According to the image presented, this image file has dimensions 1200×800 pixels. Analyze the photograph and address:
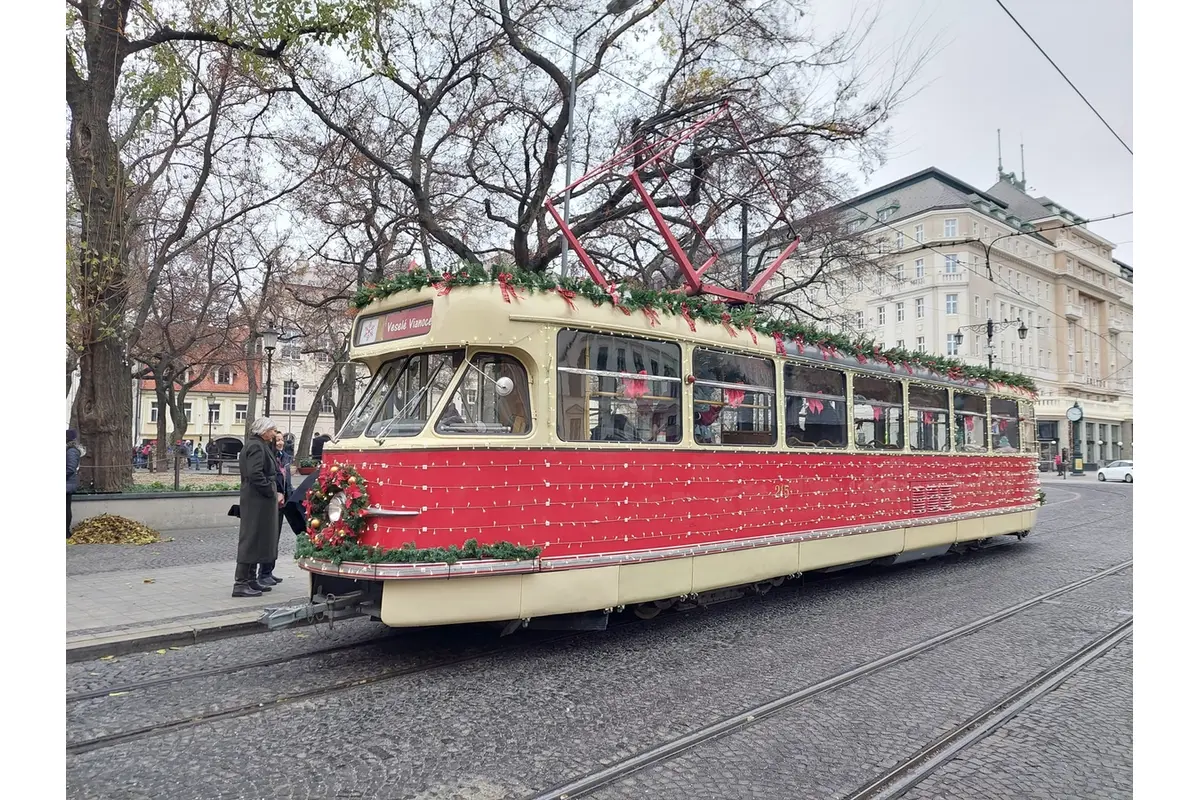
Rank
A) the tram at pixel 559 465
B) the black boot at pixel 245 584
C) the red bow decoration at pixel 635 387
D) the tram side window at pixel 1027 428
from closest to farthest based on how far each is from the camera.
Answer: the tram at pixel 559 465 → the red bow decoration at pixel 635 387 → the black boot at pixel 245 584 → the tram side window at pixel 1027 428

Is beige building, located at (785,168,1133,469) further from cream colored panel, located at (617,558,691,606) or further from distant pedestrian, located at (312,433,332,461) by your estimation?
cream colored panel, located at (617,558,691,606)

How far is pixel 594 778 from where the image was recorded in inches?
157

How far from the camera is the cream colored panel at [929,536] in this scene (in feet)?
33.9

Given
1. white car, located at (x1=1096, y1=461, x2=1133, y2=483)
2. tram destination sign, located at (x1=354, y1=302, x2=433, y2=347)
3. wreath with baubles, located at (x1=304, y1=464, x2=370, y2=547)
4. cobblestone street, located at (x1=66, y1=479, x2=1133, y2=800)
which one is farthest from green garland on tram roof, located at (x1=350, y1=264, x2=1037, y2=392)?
white car, located at (x1=1096, y1=461, x2=1133, y2=483)

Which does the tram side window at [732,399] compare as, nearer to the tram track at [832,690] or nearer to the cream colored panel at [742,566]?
the cream colored panel at [742,566]

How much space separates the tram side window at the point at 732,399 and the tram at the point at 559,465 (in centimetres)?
2

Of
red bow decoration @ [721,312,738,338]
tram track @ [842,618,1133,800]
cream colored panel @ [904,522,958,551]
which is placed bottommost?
tram track @ [842,618,1133,800]

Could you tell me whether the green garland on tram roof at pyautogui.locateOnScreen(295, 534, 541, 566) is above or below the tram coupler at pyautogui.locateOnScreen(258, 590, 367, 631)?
above

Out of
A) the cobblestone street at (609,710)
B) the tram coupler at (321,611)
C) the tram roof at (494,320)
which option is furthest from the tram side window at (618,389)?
the tram coupler at (321,611)

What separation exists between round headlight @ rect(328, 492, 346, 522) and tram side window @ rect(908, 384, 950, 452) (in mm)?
7596

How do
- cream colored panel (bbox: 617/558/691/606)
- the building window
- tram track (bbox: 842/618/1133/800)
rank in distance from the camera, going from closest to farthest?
tram track (bbox: 842/618/1133/800) → cream colored panel (bbox: 617/558/691/606) → the building window

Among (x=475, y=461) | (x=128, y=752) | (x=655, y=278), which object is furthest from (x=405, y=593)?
(x=655, y=278)

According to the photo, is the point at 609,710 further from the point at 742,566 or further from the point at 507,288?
the point at 507,288

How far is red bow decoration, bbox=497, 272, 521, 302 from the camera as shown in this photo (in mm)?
6191
